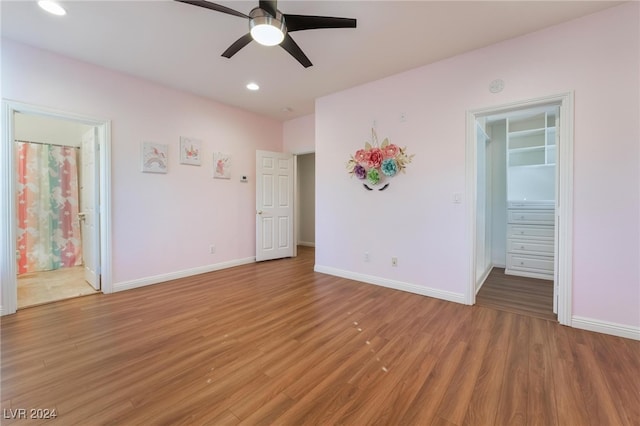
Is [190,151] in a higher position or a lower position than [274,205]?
higher

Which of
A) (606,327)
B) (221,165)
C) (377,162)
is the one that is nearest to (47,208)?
(221,165)

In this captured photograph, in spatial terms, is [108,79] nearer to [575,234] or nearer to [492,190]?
[575,234]

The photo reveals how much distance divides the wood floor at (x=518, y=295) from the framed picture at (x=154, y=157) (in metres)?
4.46

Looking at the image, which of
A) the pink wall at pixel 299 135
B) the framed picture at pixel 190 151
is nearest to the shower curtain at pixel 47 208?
the framed picture at pixel 190 151

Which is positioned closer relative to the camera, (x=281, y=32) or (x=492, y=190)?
(x=281, y=32)

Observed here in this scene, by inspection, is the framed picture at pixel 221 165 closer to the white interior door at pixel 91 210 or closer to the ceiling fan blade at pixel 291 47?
the white interior door at pixel 91 210

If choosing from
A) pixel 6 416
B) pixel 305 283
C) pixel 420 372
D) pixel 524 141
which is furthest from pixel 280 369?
pixel 524 141

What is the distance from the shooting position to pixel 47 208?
4301mm

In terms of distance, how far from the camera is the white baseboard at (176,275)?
3495mm

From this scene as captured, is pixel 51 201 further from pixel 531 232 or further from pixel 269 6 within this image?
pixel 531 232

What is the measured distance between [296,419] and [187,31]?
3.30m

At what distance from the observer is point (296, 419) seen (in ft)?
4.70

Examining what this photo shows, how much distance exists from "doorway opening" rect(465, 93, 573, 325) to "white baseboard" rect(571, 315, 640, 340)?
173 millimetres

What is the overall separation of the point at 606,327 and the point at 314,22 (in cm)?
356
